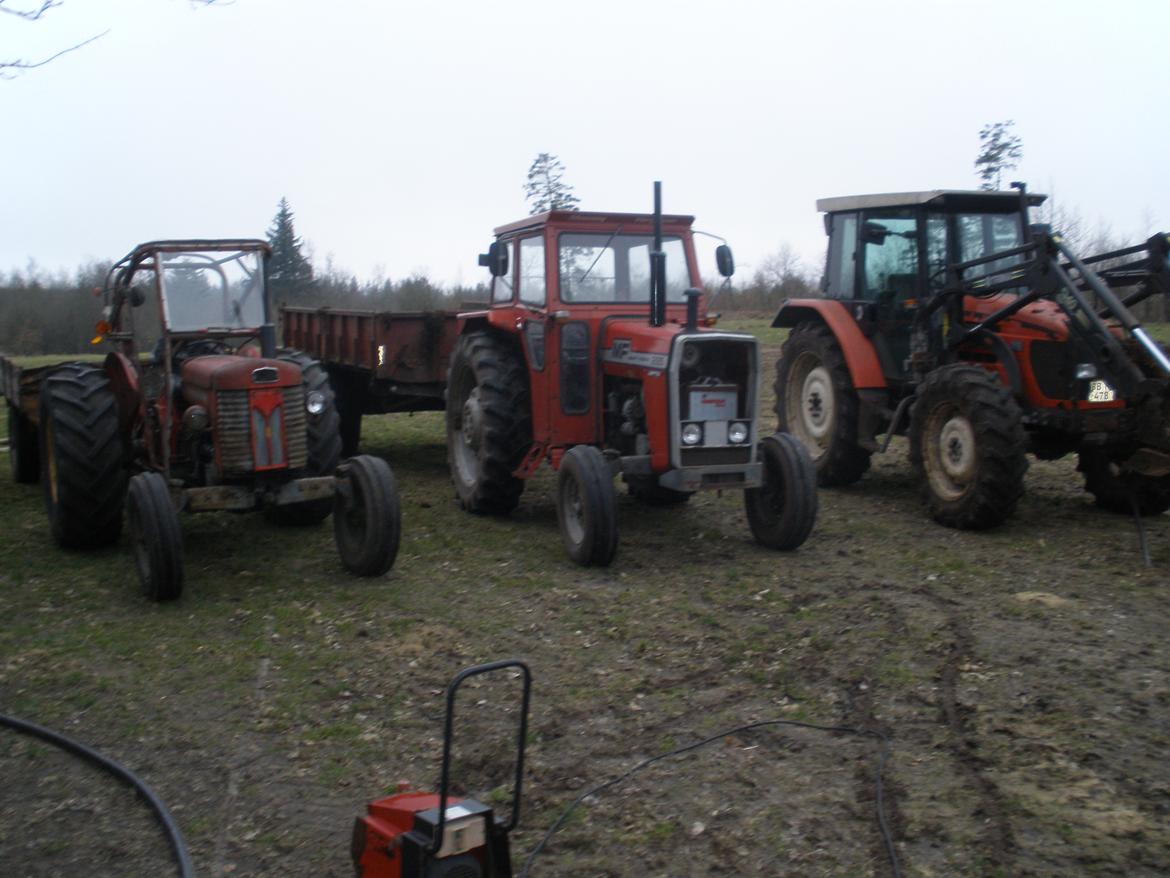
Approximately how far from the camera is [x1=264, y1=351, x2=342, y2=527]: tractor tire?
7.23 metres

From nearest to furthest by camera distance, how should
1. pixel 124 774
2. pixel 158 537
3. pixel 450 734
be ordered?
pixel 450 734
pixel 124 774
pixel 158 537

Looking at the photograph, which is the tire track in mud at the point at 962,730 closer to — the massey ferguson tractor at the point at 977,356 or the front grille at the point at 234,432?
the massey ferguson tractor at the point at 977,356

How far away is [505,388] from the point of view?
800cm

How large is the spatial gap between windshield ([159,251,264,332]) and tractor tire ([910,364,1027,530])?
4.41m

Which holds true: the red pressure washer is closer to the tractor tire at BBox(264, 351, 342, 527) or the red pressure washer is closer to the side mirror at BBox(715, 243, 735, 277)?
the tractor tire at BBox(264, 351, 342, 527)

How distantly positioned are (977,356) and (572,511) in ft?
10.6

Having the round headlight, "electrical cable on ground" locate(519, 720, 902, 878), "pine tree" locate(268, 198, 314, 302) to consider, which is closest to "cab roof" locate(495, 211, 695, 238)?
the round headlight

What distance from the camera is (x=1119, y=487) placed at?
786 centimetres

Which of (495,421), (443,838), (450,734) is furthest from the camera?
(495,421)

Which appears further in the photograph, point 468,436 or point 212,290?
point 468,436

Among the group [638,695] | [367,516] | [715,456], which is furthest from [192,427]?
[638,695]

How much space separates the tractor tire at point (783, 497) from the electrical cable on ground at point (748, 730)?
8.39 ft

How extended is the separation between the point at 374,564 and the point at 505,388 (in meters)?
1.93

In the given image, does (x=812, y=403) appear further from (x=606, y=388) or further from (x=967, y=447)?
(x=606, y=388)
